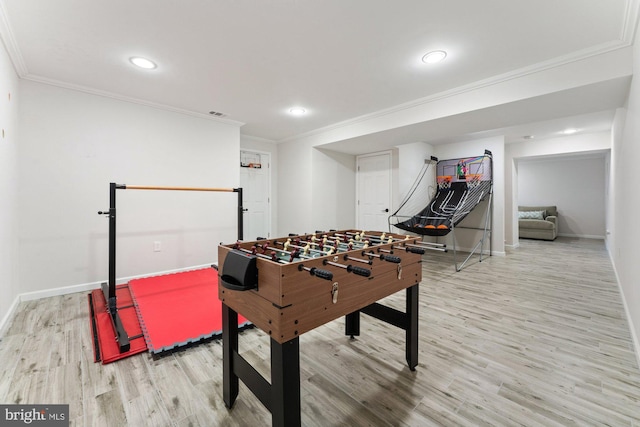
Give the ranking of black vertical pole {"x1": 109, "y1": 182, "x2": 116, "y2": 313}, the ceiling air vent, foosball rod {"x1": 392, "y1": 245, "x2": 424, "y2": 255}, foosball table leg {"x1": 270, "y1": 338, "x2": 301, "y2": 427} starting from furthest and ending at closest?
1. the ceiling air vent
2. black vertical pole {"x1": 109, "y1": 182, "x2": 116, "y2": 313}
3. foosball rod {"x1": 392, "y1": 245, "x2": 424, "y2": 255}
4. foosball table leg {"x1": 270, "y1": 338, "x2": 301, "y2": 427}

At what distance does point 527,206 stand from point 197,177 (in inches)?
376

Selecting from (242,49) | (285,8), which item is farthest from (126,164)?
(285,8)

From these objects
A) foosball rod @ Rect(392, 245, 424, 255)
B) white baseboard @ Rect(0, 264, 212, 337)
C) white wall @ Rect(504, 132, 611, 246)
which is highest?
white wall @ Rect(504, 132, 611, 246)

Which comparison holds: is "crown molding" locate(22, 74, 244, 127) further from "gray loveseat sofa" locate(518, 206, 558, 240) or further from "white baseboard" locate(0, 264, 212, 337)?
"gray loveseat sofa" locate(518, 206, 558, 240)

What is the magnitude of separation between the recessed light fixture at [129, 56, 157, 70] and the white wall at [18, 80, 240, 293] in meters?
1.12

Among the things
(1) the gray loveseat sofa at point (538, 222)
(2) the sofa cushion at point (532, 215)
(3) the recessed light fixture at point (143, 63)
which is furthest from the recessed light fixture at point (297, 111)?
(2) the sofa cushion at point (532, 215)

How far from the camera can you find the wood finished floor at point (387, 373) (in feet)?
4.72

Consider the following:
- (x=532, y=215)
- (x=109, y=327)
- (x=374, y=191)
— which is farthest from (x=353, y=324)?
(x=532, y=215)

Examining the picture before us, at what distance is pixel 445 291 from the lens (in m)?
3.36

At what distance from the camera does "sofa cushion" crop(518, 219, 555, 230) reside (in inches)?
286

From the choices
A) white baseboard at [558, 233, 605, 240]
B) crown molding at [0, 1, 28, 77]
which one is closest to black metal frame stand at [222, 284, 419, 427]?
crown molding at [0, 1, 28, 77]

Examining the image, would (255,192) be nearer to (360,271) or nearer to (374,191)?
(374,191)

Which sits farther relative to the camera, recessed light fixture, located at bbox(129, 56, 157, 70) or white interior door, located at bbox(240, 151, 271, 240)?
white interior door, located at bbox(240, 151, 271, 240)

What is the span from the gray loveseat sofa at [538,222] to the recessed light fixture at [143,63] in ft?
29.7
